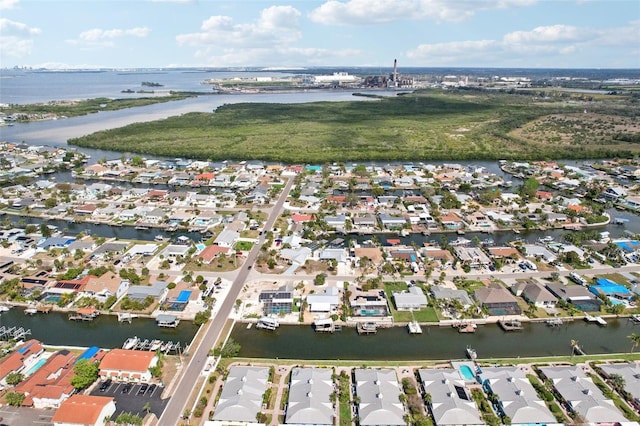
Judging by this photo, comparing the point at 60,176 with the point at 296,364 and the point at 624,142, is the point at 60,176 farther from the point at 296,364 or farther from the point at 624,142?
the point at 624,142

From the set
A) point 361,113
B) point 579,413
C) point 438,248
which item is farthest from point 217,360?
point 361,113

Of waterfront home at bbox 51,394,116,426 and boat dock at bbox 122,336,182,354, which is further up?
waterfront home at bbox 51,394,116,426

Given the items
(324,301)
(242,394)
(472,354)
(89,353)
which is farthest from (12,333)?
(472,354)

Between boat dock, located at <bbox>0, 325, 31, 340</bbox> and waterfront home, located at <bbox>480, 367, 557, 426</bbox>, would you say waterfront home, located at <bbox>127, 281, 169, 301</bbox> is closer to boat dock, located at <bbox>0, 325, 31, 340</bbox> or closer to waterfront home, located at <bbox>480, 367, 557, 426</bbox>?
boat dock, located at <bbox>0, 325, 31, 340</bbox>

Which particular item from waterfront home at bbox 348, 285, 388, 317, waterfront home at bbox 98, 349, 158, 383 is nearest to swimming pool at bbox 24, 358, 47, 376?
waterfront home at bbox 98, 349, 158, 383

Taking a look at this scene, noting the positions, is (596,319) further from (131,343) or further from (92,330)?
(92,330)

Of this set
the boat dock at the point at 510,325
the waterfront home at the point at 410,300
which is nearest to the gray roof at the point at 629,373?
the boat dock at the point at 510,325
